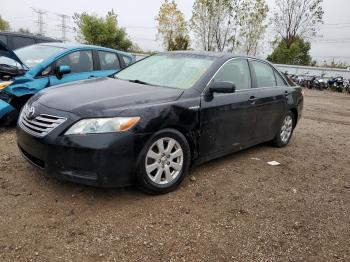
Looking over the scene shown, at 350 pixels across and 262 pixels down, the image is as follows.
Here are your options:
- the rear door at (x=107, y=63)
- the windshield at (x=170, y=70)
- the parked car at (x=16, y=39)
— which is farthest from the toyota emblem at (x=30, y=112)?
the parked car at (x=16, y=39)

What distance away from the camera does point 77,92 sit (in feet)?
12.9

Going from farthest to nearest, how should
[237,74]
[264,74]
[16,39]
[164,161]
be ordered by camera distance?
[16,39]
[264,74]
[237,74]
[164,161]

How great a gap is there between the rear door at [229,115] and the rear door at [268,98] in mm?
206

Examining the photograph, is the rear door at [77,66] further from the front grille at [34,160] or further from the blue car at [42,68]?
the front grille at [34,160]

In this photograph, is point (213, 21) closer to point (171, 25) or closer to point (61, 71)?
point (171, 25)

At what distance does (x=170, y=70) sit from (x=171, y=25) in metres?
30.5

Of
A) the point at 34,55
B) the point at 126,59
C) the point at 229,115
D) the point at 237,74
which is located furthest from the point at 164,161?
the point at 126,59

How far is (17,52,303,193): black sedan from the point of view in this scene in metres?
3.42

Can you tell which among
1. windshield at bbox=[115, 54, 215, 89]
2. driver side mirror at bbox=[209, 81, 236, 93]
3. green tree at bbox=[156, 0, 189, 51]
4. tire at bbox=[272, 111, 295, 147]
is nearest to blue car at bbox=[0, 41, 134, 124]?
windshield at bbox=[115, 54, 215, 89]

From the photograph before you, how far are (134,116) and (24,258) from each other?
5.14 ft

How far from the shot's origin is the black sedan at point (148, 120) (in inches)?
135

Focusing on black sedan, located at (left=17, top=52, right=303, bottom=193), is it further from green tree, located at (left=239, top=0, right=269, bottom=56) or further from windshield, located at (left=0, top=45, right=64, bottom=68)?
green tree, located at (left=239, top=0, right=269, bottom=56)

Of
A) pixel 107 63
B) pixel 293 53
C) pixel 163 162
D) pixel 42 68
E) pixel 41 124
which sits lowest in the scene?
pixel 163 162

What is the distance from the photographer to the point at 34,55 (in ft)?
23.5
